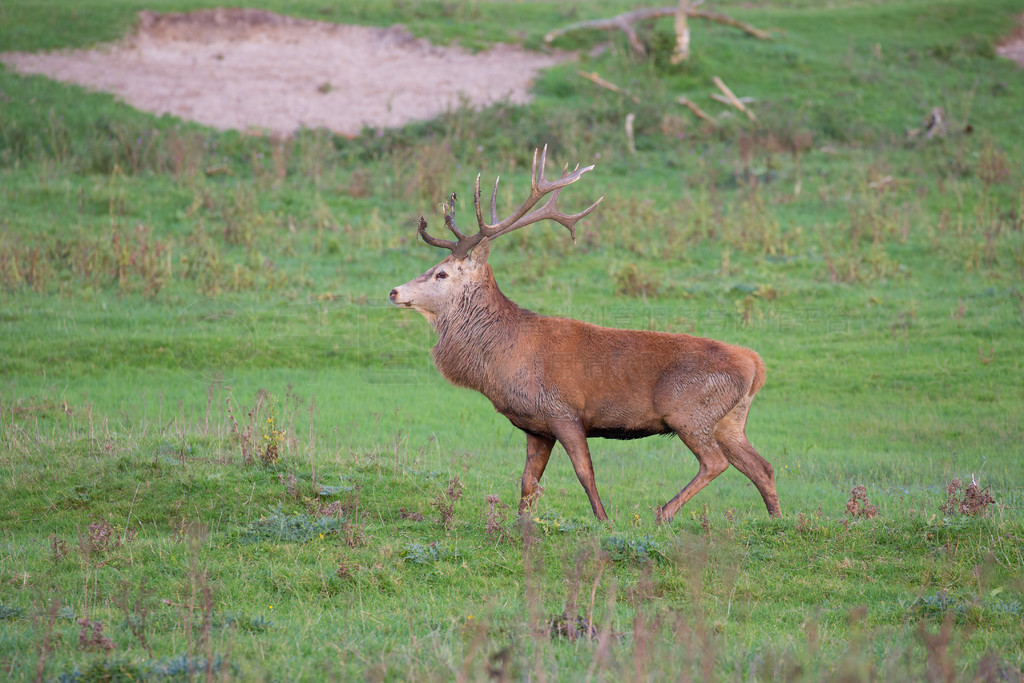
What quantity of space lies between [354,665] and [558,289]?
11.5m

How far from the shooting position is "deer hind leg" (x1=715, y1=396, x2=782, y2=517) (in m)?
8.62

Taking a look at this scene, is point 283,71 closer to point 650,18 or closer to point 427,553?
point 650,18

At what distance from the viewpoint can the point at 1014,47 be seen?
31.3 metres

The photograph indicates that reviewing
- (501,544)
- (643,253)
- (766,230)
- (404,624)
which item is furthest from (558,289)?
(404,624)

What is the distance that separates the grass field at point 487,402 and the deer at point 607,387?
51cm

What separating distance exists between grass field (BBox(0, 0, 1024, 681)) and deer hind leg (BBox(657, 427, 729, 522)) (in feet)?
1.15

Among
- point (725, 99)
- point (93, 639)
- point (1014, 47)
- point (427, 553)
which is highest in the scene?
point (1014, 47)

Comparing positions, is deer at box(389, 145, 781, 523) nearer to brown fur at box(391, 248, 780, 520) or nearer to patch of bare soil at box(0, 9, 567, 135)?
brown fur at box(391, 248, 780, 520)

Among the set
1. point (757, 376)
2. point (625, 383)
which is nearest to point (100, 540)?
point (625, 383)

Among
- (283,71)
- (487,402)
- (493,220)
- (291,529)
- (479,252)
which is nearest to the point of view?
(291,529)

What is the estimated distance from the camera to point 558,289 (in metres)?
16.3

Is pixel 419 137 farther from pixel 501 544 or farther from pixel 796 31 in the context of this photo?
pixel 501 544

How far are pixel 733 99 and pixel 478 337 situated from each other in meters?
19.3

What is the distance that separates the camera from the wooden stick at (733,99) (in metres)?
25.5
